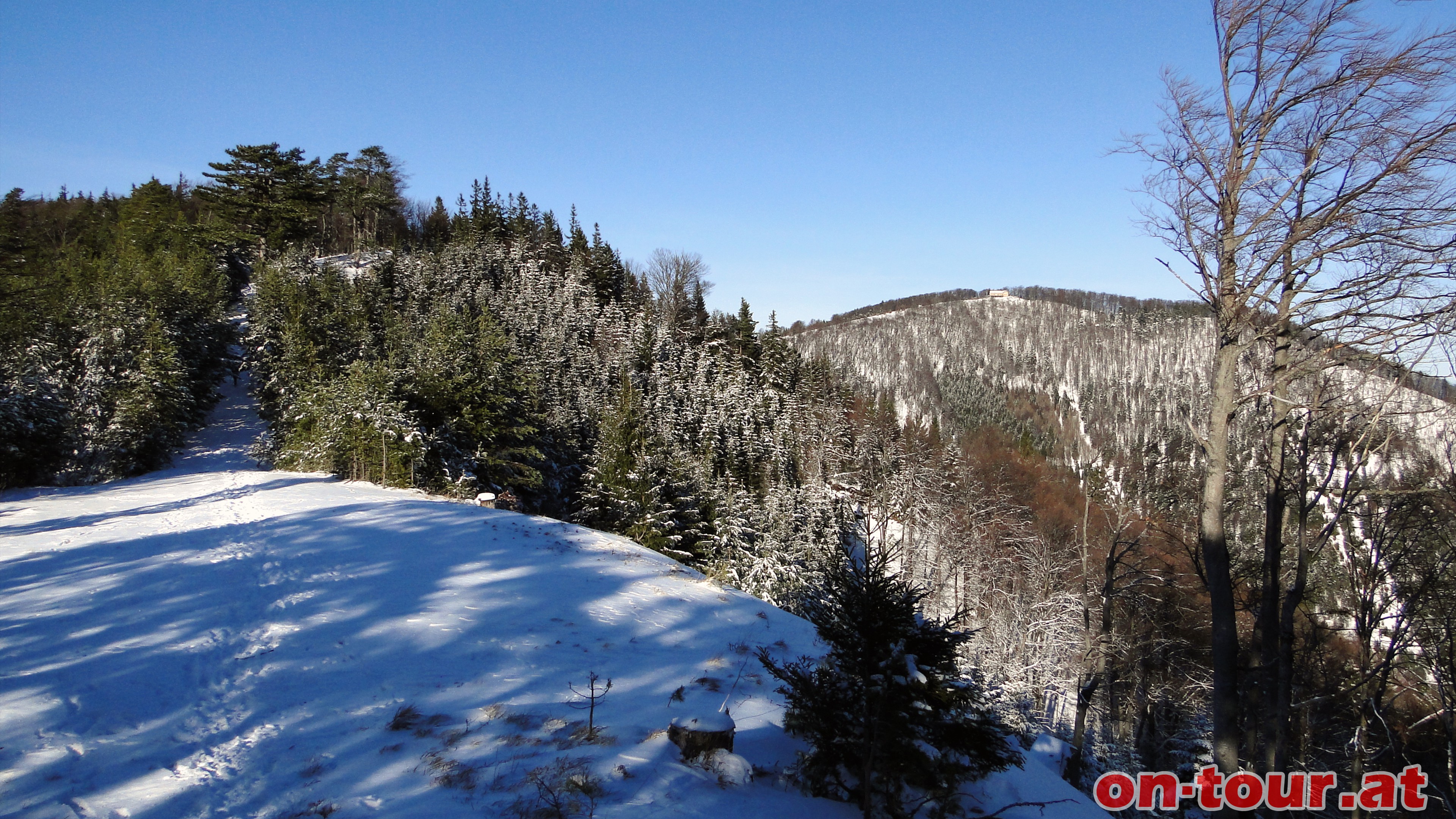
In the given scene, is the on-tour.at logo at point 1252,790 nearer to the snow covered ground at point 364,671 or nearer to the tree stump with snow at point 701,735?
the snow covered ground at point 364,671

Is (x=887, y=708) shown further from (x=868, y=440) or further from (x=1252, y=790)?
(x=868, y=440)

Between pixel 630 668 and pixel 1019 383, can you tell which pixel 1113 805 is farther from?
pixel 1019 383

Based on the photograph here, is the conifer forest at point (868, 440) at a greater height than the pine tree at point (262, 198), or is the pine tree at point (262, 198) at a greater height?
the pine tree at point (262, 198)

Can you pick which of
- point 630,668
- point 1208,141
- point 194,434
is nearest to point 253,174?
point 194,434

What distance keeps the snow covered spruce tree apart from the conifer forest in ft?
0.16

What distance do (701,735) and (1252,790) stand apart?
5.37 m

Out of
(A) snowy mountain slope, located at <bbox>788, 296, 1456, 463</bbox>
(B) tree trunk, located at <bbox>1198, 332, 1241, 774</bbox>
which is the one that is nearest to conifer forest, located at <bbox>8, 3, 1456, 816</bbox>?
(B) tree trunk, located at <bbox>1198, 332, 1241, 774</bbox>

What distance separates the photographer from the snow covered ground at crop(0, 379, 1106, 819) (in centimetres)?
518

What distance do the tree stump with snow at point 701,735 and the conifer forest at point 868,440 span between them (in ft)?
2.60

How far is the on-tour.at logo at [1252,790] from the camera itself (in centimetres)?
565

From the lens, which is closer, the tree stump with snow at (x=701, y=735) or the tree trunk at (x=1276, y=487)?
the tree stump with snow at (x=701, y=735)

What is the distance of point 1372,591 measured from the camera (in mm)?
9047

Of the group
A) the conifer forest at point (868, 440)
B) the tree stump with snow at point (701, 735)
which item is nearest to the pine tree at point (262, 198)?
the conifer forest at point (868, 440)

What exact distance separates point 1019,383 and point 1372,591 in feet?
560
